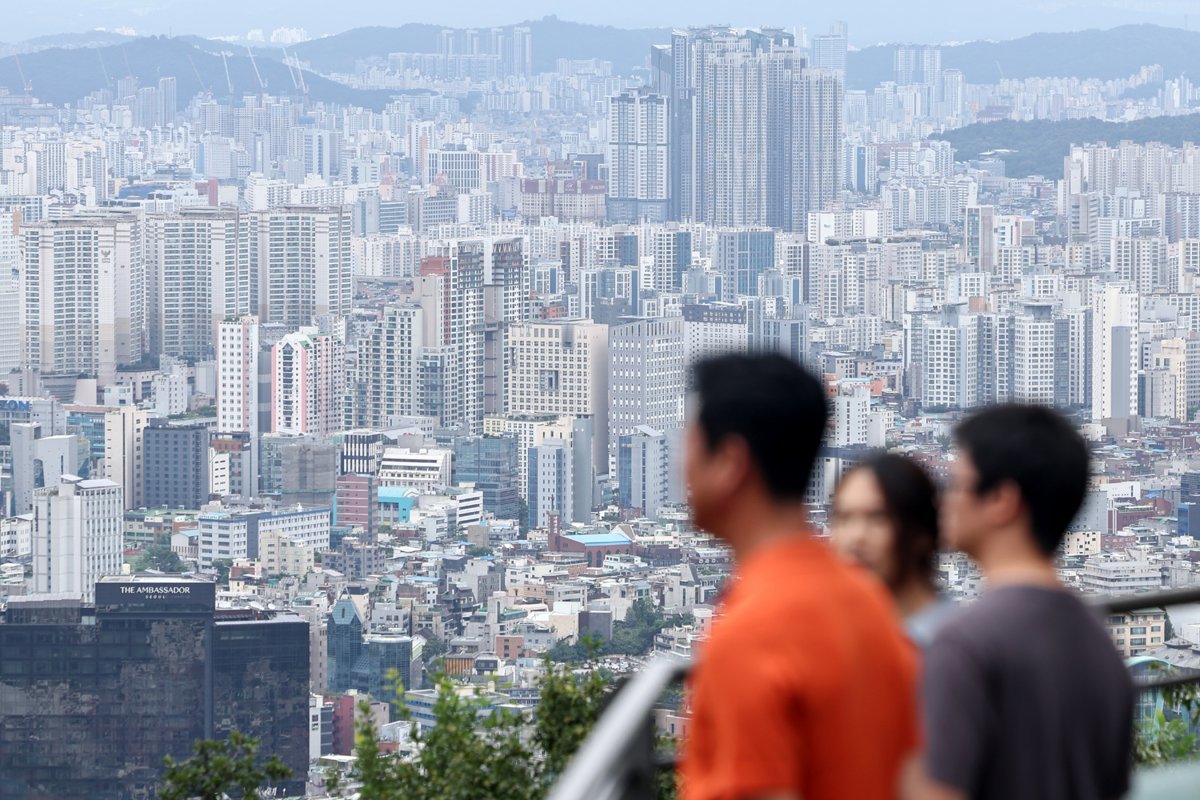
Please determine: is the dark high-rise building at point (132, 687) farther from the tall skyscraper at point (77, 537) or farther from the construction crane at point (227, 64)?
the construction crane at point (227, 64)

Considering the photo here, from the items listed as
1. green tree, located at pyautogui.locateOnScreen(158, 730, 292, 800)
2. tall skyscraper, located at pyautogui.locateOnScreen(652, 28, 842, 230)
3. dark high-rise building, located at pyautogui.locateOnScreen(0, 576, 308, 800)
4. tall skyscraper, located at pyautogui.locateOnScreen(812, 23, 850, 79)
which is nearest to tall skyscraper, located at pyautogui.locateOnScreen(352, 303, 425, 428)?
dark high-rise building, located at pyautogui.locateOnScreen(0, 576, 308, 800)

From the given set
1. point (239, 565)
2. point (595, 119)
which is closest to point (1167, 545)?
point (239, 565)

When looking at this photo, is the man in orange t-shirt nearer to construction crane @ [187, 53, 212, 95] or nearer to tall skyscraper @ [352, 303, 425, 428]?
tall skyscraper @ [352, 303, 425, 428]

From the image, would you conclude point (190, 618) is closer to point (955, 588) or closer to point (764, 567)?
point (955, 588)

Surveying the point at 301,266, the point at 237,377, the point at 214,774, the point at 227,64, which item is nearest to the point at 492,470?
the point at 237,377

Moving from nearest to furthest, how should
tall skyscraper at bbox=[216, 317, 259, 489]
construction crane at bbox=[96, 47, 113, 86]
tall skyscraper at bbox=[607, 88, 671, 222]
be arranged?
tall skyscraper at bbox=[216, 317, 259, 489], tall skyscraper at bbox=[607, 88, 671, 222], construction crane at bbox=[96, 47, 113, 86]

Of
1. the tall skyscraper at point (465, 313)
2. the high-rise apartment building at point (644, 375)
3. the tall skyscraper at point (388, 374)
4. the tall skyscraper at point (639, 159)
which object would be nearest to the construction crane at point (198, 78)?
the tall skyscraper at point (639, 159)
